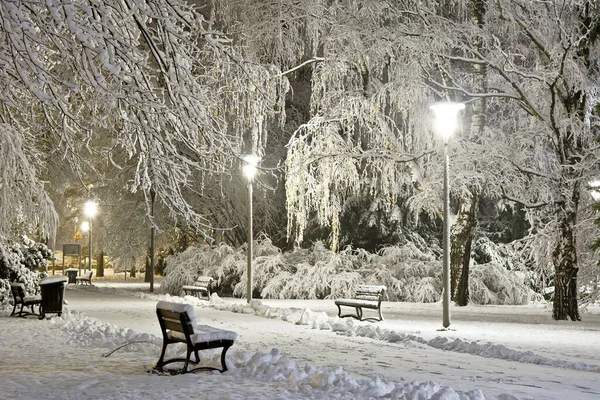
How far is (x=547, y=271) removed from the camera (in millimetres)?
23688

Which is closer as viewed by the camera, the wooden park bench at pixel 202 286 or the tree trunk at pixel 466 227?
the tree trunk at pixel 466 227

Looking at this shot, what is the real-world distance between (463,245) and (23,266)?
536 inches

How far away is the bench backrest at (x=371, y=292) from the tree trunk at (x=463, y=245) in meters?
6.68

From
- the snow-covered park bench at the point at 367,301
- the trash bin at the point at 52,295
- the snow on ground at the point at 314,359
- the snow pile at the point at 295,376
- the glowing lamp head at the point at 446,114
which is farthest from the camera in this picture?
the snow-covered park bench at the point at 367,301

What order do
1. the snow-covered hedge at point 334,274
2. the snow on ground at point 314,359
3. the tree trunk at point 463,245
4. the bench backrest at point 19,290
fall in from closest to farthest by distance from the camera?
the snow on ground at point 314,359
the bench backrest at point 19,290
the tree trunk at point 463,245
the snow-covered hedge at point 334,274

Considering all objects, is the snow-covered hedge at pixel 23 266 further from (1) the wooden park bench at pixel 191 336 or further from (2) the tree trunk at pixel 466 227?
(2) the tree trunk at pixel 466 227

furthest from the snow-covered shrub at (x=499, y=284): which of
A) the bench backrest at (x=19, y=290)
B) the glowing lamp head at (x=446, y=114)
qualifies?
the bench backrest at (x=19, y=290)

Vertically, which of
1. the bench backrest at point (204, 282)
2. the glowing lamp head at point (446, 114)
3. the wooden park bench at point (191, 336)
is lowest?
the wooden park bench at point (191, 336)

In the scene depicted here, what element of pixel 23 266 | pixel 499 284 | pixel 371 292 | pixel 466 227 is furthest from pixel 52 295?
pixel 499 284

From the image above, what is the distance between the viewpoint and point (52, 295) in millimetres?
20203

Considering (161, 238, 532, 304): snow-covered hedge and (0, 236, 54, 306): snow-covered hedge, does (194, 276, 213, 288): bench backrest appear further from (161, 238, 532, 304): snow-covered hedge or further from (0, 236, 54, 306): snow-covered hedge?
(0, 236, 54, 306): snow-covered hedge

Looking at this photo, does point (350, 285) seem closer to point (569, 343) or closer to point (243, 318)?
point (243, 318)

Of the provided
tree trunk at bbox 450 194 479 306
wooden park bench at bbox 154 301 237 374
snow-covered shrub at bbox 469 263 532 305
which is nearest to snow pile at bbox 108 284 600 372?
wooden park bench at bbox 154 301 237 374

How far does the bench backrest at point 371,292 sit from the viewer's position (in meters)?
20.5
